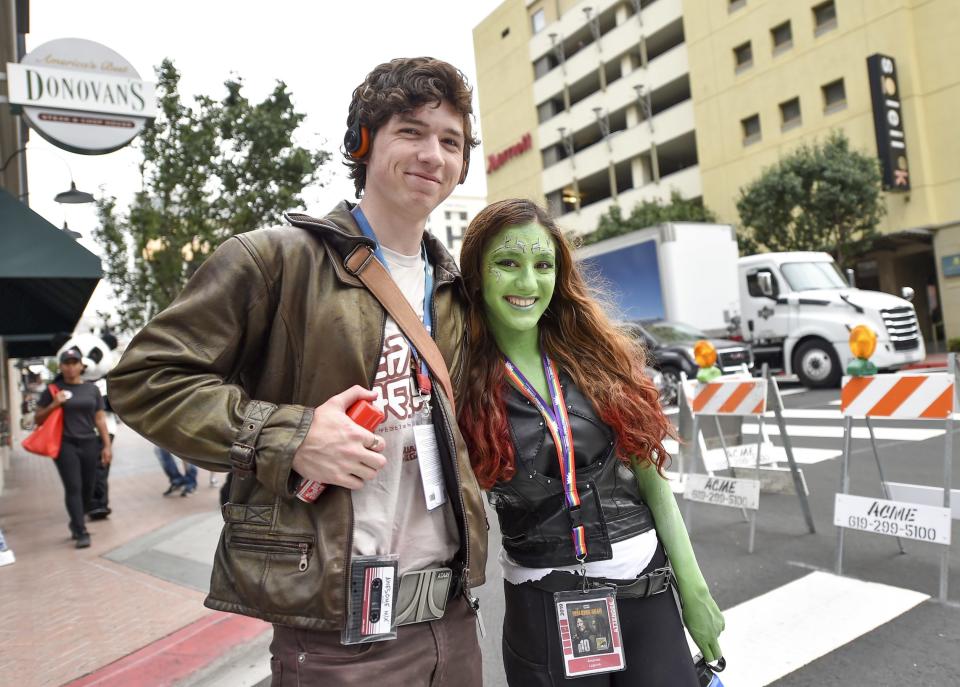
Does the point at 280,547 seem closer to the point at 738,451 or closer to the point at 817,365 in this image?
the point at 738,451

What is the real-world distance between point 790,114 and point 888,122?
4.94 m

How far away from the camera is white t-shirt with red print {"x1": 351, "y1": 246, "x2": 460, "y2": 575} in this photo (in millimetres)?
1424

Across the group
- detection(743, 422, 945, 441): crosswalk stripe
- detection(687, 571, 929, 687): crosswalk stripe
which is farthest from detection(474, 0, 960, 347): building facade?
detection(687, 571, 929, 687): crosswalk stripe

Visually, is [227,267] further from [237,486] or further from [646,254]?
[646,254]

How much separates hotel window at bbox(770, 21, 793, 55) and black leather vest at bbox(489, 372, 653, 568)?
94.8ft

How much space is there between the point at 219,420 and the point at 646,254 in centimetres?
1570

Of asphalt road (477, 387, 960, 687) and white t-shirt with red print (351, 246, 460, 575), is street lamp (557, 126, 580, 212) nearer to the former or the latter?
asphalt road (477, 387, 960, 687)

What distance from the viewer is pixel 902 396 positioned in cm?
411

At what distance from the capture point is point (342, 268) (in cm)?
151

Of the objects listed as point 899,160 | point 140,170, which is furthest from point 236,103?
point 899,160

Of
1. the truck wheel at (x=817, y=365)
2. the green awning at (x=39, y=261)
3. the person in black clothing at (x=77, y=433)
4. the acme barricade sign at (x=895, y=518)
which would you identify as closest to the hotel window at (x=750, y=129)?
the truck wheel at (x=817, y=365)

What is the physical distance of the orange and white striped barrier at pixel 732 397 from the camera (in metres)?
5.03

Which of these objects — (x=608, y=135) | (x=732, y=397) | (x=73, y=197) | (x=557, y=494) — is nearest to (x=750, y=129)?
(x=608, y=135)

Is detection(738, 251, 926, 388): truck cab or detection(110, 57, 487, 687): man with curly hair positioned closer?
detection(110, 57, 487, 687): man with curly hair
